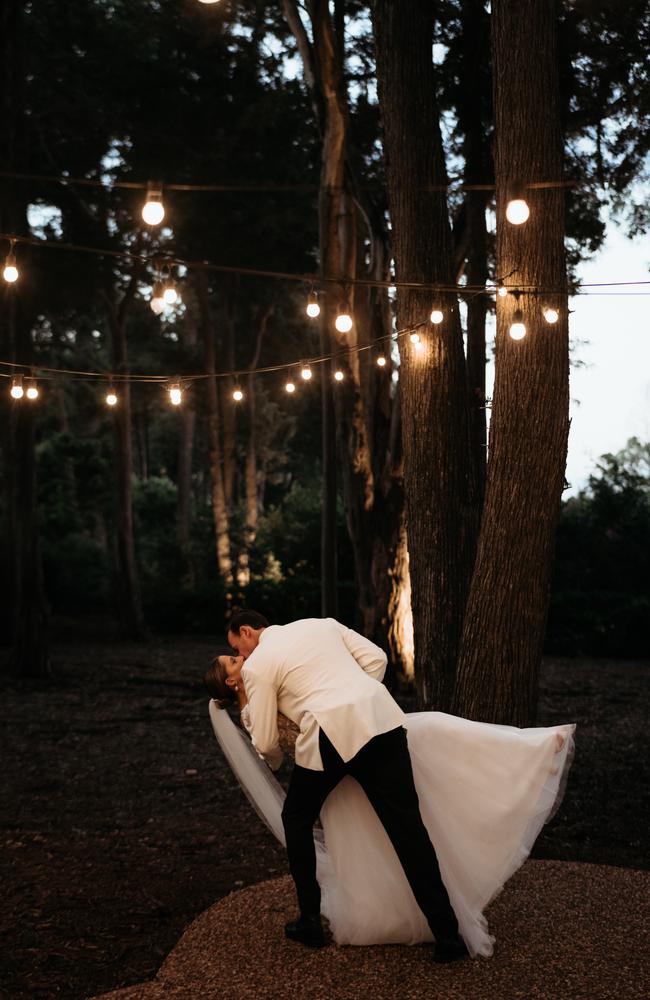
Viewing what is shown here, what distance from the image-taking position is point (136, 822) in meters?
7.03

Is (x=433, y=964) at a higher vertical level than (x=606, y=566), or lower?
lower

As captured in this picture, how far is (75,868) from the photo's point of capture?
5.88 meters

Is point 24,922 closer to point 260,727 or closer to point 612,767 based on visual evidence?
point 260,727

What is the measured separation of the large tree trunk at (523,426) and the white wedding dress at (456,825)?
146 centimetres

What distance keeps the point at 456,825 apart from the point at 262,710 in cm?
97

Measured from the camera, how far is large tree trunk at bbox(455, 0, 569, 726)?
583cm

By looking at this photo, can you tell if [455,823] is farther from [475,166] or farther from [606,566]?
[606,566]

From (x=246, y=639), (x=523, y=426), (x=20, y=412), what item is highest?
(x=20, y=412)

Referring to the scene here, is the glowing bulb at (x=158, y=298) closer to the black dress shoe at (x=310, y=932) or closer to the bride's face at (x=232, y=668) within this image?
the bride's face at (x=232, y=668)

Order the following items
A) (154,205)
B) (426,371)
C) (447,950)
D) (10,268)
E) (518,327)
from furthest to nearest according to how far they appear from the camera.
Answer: (426,371) < (10,268) < (518,327) < (154,205) < (447,950)

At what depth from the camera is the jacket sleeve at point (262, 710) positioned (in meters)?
4.22

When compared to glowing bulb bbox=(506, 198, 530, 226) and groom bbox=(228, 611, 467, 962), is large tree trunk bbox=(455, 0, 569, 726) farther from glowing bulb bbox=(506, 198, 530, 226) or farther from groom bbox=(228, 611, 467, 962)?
groom bbox=(228, 611, 467, 962)

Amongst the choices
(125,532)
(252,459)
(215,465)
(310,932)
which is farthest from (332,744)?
(252,459)

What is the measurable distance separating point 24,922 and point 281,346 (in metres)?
23.3
